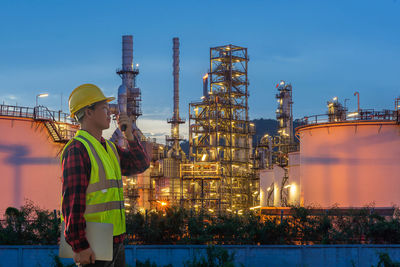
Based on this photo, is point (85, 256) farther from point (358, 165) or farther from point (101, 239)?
point (358, 165)

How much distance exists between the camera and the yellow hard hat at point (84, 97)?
4402 millimetres

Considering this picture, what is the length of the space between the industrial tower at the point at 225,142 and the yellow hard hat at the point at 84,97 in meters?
37.4

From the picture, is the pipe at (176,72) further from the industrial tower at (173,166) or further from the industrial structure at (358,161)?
the industrial structure at (358,161)

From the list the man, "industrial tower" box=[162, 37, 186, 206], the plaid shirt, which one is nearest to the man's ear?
the man

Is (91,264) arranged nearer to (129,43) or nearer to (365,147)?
(365,147)

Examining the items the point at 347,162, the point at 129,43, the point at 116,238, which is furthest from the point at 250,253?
the point at 129,43

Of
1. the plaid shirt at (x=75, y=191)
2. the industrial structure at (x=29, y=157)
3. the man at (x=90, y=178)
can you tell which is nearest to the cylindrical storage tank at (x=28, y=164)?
the industrial structure at (x=29, y=157)

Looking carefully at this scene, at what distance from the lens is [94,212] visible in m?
4.14

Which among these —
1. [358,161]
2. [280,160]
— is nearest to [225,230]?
[358,161]

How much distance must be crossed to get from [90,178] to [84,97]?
26.4 inches

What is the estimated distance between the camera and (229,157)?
155ft

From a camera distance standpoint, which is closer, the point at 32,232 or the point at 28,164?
the point at 32,232

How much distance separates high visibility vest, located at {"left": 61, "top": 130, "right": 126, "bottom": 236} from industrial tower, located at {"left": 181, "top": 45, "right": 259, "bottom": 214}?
37434 millimetres

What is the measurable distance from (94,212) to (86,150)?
0.47 meters
